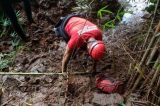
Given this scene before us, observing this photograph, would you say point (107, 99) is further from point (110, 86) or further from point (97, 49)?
point (97, 49)

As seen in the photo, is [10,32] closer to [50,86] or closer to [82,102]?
[50,86]

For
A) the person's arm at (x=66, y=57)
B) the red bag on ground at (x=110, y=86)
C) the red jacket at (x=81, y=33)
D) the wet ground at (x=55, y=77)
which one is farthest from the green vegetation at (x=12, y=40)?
the red bag on ground at (x=110, y=86)

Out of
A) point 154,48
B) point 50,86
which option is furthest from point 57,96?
point 154,48

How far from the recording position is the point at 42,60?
5043 mm

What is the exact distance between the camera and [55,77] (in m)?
4.67

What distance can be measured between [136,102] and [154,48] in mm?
635

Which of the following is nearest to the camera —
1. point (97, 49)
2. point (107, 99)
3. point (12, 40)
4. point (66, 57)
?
point (97, 49)

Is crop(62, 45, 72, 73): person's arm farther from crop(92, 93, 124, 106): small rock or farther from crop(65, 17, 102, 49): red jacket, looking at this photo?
crop(92, 93, 124, 106): small rock

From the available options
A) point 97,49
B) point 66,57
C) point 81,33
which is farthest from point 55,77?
point 97,49

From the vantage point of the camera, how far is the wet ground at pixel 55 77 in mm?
4273

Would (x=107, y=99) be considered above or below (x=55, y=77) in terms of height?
below

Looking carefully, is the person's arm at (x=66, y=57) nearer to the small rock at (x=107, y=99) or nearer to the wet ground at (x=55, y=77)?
the wet ground at (x=55, y=77)

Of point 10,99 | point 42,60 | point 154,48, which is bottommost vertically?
point 10,99

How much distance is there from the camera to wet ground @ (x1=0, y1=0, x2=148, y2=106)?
4273 mm
